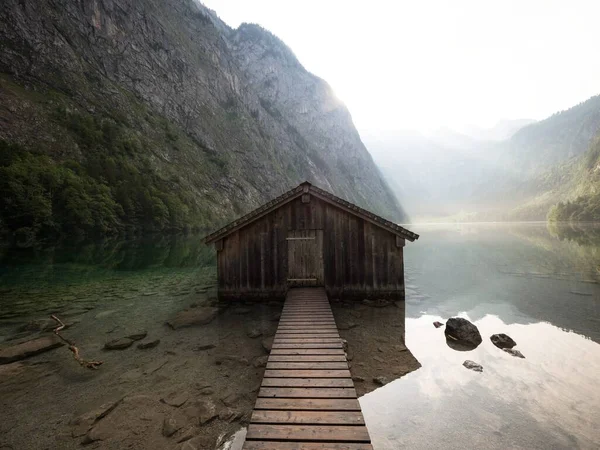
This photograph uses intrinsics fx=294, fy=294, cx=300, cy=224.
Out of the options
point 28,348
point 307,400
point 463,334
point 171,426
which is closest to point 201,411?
point 171,426

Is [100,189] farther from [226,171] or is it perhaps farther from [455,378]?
[455,378]

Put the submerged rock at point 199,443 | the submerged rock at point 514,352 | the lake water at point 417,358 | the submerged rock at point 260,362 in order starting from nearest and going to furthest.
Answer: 1. the submerged rock at point 199,443
2. the lake water at point 417,358
3. the submerged rock at point 260,362
4. the submerged rock at point 514,352

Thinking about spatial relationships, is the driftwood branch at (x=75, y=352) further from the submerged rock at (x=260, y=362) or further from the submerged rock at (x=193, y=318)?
the submerged rock at (x=260, y=362)

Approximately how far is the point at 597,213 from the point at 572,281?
388 ft

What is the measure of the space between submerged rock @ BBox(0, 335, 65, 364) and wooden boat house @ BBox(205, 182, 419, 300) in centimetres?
627

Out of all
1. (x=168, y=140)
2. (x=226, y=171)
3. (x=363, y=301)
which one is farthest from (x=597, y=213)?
(x=168, y=140)

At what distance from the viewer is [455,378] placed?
7.93 metres

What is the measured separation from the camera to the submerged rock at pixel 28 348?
354 inches

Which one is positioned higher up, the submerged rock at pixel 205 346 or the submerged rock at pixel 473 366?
the submerged rock at pixel 205 346

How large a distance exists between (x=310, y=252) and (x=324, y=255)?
26.7 inches

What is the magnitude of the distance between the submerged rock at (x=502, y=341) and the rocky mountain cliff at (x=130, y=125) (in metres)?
50.1

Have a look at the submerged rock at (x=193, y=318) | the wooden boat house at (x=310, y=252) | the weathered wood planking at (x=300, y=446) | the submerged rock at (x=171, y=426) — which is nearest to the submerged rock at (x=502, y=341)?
the wooden boat house at (x=310, y=252)

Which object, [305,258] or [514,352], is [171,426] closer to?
[305,258]

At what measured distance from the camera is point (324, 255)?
13883mm
